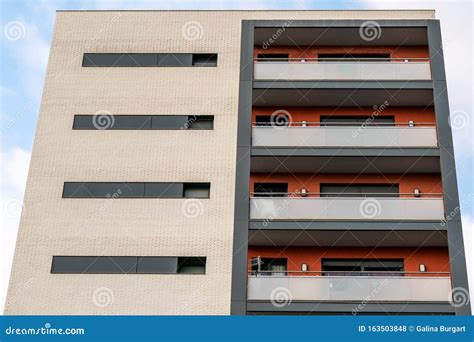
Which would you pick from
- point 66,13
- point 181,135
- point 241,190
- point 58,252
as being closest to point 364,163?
point 241,190

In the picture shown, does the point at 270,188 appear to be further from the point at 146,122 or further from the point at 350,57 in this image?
the point at 350,57

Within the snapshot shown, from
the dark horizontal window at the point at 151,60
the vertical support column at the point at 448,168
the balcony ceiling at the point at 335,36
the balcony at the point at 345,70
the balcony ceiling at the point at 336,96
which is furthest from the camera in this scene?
the balcony ceiling at the point at 335,36

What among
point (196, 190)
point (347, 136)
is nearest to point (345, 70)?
point (347, 136)

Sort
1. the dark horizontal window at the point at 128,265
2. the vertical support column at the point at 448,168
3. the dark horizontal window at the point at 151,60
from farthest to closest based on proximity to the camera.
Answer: the dark horizontal window at the point at 151,60, the dark horizontal window at the point at 128,265, the vertical support column at the point at 448,168

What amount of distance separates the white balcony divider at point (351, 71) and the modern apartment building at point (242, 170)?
0.06 meters

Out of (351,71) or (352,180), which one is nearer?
(352,180)

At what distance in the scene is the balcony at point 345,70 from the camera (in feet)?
80.9

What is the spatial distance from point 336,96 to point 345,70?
1078 millimetres

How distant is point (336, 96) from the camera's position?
24.8m

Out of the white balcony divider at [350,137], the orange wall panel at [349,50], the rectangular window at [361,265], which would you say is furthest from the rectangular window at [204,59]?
the rectangular window at [361,265]

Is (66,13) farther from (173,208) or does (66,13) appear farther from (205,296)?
(205,296)

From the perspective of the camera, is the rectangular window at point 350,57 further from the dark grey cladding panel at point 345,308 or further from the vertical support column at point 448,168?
the dark grey cladding panel at point 345,308

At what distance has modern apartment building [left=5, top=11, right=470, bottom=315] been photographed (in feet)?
69.3

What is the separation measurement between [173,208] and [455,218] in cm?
969
